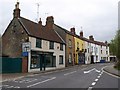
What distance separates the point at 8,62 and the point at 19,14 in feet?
26.0

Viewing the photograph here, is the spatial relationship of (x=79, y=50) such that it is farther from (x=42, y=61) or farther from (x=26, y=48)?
(x=26, y=48)

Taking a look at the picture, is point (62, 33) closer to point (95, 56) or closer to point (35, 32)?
point (35, 32)

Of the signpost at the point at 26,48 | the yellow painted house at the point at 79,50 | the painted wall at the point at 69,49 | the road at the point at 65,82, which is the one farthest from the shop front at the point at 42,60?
the yellow painted house at the point at 79,50

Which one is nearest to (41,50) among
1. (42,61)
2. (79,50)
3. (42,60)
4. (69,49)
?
(42,60)

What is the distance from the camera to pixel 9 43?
36062 mm

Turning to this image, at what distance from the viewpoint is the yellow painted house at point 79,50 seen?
57463 millimetres

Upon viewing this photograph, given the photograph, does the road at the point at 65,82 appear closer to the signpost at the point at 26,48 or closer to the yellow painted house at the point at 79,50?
the signpost at the point at 26,48

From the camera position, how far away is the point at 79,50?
60.0m

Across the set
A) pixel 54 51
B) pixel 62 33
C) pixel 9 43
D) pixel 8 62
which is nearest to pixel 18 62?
pixel 8 62

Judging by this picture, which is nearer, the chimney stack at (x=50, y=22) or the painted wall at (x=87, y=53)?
the chimney stack at (x=50, y=22)

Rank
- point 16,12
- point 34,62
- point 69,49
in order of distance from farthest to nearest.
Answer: point 69,49 < point 16,12 < point 34,62

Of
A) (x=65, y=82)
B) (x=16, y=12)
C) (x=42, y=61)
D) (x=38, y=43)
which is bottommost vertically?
(x=65, y=82)

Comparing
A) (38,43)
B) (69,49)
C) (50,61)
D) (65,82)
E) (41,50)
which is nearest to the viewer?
(65,82)

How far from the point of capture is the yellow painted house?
5746 centimetres
